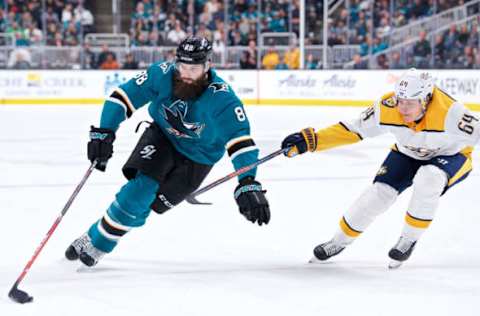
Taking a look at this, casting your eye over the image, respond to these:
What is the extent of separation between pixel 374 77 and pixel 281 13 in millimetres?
3386

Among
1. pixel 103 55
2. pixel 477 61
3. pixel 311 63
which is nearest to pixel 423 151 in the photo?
pixel 477 61

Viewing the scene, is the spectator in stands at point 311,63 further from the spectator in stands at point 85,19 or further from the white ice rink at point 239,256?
the white ice rink at point 239,256

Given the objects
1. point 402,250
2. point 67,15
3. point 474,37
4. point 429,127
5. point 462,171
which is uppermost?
point 67,15

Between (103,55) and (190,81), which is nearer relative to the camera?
→ (190,81)

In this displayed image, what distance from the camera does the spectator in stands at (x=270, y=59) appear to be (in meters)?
13.8

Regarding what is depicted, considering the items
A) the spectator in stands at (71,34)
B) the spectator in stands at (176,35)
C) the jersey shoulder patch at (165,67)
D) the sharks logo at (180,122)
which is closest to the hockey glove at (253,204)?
the sharks logo at (180,122)

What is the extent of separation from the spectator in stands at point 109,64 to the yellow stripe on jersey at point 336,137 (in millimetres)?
10465

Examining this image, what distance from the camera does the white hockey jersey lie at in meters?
3.47

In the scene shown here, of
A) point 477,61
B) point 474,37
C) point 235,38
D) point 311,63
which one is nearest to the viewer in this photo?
point 477,61

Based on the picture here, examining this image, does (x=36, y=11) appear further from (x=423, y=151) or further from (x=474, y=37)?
(x=423, y=151)

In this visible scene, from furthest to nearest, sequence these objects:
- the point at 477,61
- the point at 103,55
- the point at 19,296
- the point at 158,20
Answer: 1. the point at 158,20
2. the point at 103,55
3. the point at 477,61
4. the point at 19,296

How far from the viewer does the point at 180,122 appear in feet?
11.3

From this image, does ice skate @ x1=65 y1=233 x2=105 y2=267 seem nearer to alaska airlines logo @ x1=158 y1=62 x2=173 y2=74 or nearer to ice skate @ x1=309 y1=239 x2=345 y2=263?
alaska airlines logo @ x1=158 y1=62 x2=173 y2=74

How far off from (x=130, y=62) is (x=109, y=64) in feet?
1.23
